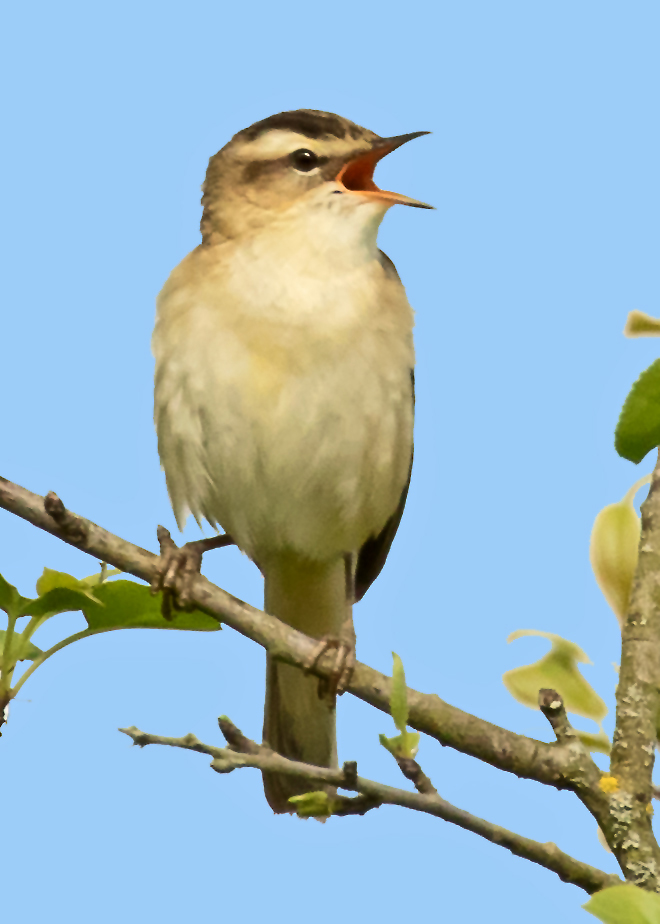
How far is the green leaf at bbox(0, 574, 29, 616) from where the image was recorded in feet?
5.17

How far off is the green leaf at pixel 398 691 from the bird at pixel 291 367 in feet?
2.20

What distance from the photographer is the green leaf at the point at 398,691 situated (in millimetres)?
1330

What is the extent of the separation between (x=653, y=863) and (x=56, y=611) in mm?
1026

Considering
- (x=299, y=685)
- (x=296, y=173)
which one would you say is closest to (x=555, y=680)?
(x=299, y=685)

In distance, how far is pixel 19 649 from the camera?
1.64 m

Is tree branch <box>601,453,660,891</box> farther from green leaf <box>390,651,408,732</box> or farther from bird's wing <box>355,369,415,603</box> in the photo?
bird's wing <box>355,369,415,603</box>

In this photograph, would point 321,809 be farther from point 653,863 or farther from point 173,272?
point 173,272

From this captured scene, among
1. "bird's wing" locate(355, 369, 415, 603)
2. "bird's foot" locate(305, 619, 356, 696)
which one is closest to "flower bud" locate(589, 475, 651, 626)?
"bird's foot" locate(305, 619, 356, 696)

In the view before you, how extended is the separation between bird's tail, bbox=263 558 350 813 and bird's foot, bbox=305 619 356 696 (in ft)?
1.01

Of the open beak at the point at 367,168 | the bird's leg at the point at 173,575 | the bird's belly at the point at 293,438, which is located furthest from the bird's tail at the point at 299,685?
the open beak at the point at 367,168

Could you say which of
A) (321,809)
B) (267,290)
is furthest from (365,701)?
(267,290)

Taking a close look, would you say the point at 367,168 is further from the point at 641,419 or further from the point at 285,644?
the point at 285,644

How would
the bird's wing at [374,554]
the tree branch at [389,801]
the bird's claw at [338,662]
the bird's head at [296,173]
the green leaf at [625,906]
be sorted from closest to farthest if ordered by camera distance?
the green leaf at [625,906] < the tree branch at [389,801] < the bird's claw at [338,662] < the bird's head at [296,173] < the bird's wing at [374,554]

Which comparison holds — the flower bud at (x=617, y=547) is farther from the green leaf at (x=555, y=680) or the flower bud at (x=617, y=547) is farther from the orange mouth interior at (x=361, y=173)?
the orange mouth interior at (x=361, y=173)
